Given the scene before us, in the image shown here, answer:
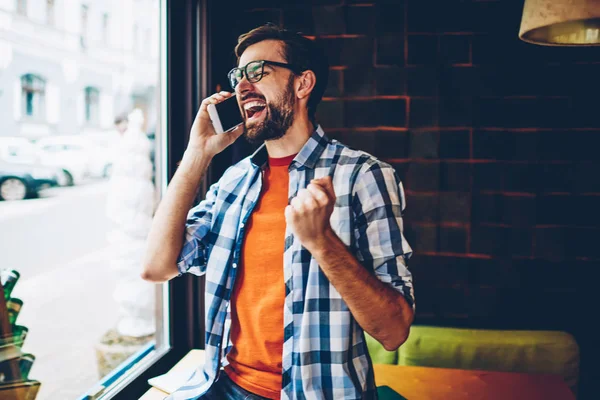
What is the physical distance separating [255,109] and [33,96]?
648 millimetres

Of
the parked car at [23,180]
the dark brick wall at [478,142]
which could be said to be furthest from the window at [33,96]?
the dark brick wall at [478,142]

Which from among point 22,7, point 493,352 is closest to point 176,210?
point 22,7

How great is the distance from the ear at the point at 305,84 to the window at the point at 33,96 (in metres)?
0.77

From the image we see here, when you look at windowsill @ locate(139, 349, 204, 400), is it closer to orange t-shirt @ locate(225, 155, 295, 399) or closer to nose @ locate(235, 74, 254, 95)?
orange t-shirt @ locate(225, 155, 295, 399)

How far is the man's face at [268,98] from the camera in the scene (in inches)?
58.3

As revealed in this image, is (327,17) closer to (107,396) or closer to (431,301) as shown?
(431,301)

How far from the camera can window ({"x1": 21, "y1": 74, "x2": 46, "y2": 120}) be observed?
4.71ft

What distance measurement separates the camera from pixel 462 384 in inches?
74.3

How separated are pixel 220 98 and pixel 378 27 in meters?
1.23

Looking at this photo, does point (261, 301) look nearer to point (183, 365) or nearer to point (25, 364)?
point (25, 364)

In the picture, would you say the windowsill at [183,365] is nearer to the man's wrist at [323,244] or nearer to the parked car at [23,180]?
the parked car at [23,180]

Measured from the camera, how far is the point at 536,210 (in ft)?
7.99

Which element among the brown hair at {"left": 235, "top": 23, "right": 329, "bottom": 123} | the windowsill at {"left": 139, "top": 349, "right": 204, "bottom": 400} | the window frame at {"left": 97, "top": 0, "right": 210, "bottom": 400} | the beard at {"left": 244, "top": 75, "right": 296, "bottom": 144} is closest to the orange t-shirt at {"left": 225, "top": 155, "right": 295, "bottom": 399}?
the beard at {"left": 244, "top": 75, "right": 296, "bottom": 144}

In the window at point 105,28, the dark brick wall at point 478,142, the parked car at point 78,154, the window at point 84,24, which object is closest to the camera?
the parked car at point 78,154
